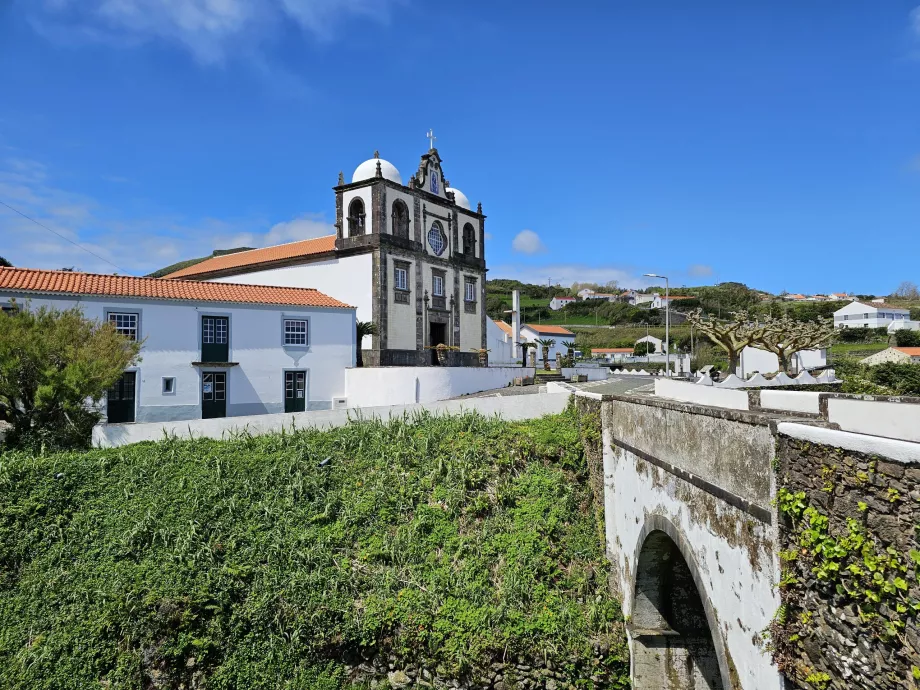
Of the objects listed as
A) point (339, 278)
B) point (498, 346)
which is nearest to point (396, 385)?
point (339, 278)

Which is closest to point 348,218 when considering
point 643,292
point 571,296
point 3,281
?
point 3,281

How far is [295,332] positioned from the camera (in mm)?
23062

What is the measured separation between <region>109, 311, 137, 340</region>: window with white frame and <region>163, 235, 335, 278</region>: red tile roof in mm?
11135

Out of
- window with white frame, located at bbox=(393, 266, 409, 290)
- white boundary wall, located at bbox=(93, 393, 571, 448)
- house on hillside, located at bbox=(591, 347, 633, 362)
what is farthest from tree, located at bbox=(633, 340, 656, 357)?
white boundary wall, located at bbox=(93, 393, 571, 448)

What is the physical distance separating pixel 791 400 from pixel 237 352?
60.8 ft

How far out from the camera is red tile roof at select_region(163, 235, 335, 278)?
30.4m

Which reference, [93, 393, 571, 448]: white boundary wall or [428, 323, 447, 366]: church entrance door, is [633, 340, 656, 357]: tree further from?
[93, 393, 571, 448]: white boundary wall

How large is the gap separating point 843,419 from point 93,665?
1111 cm

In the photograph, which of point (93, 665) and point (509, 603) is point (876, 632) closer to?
point (509, 603)

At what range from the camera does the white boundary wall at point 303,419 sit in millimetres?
13836

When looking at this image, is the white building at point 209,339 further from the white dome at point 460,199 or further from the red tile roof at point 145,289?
the white dome at point 460,199

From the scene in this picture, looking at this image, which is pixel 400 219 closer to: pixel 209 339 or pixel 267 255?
pixel 267 255

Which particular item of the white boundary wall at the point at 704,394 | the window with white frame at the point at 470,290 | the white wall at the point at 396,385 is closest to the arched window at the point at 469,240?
the window with white frame at the point at 470,290

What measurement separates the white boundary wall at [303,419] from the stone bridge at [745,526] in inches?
243
